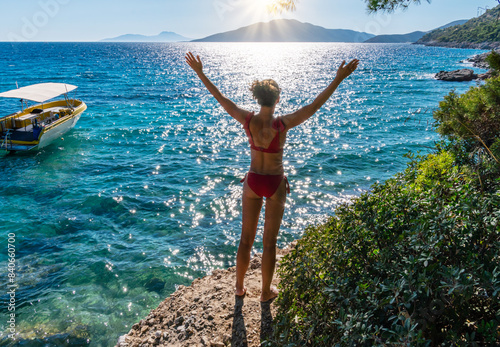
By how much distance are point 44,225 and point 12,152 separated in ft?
31.9

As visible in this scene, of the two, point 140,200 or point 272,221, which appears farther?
point 140,200

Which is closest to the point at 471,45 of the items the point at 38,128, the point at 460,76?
the point at 460,76

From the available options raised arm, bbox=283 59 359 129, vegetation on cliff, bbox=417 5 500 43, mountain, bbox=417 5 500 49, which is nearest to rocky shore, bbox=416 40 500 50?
mountain, bbox=417 5 500 49

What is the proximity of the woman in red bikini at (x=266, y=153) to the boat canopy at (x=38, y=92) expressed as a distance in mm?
16453

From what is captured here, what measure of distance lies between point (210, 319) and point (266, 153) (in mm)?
2554

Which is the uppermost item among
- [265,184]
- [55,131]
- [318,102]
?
[318,102]

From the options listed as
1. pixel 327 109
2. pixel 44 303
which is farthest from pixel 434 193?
pixel 327 109

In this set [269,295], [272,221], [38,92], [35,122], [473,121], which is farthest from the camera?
[38,92]

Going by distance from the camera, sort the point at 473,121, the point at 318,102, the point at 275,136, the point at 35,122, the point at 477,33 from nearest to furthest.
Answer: the point at 318,102 → the point at 275,136 → the point at 473,121 → the point at 35,122 → the point at 477,33

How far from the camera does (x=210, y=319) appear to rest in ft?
14.8

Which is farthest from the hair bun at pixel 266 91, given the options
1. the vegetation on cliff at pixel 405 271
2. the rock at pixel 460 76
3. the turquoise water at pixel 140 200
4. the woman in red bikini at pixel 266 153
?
the rock at pixel 460 76

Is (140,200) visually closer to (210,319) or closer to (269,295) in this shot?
(210,319)

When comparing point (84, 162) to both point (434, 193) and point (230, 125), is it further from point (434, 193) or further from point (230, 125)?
point (434, 193)

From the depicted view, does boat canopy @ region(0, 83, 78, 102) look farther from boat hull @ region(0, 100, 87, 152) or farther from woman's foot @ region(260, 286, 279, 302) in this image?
woman's foot @ region(260, 286, 279, 302)
